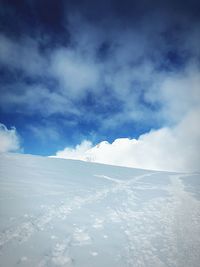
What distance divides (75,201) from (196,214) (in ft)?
22.3

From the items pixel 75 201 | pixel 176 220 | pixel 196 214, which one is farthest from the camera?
pixel 75 201

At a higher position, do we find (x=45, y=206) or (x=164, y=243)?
(x=45, y=206)

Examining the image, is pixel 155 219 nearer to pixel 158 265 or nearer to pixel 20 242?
pixel 158 265

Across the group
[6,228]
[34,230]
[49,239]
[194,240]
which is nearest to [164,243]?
[194,240]

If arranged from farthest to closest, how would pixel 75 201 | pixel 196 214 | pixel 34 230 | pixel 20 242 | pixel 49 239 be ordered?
pixel 75 201
pixel 196 214
pixel 34 230
pixel 49 239
pixel 20 242

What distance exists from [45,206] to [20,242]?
3.72 metres

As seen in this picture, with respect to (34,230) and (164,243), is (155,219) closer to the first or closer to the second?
(164,243)

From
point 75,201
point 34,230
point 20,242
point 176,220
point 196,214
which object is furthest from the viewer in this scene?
point 75,201

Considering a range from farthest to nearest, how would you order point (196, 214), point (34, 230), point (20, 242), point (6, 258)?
point (196, 214), point (34, 230), point (20, 242), point (6, 258)

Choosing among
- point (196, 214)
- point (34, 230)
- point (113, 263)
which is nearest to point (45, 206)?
point (34, 230)

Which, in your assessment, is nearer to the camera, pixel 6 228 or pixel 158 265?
pixel 158 265

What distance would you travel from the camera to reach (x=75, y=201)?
11.4 meters

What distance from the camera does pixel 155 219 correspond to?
371 inches

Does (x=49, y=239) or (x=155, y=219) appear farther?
(x=155, y=219)
